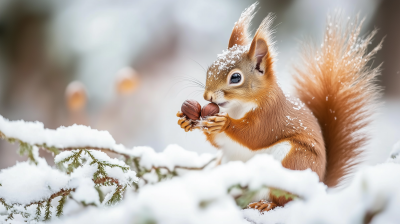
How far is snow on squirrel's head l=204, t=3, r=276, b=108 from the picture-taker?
503 mm

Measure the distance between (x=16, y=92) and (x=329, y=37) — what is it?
5.11ft

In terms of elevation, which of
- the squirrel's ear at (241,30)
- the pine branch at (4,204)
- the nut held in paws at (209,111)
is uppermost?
the squirrel's ear at (241,30)

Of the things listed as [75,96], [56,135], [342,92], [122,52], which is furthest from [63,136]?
[122,52]

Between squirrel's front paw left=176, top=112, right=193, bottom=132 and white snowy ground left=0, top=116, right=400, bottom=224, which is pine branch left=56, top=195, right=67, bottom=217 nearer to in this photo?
white snowy ground left=0, top=116, right=400, bottom=224

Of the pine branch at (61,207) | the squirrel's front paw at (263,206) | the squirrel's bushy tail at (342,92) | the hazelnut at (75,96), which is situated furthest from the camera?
the hazelnut at (75,96)

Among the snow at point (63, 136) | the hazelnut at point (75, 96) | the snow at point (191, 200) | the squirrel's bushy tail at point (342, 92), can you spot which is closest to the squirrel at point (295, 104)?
the squirrel's bushy tail at point (342, 92)

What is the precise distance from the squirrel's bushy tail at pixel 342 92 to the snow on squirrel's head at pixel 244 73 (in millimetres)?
162

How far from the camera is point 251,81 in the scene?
0.51 metres

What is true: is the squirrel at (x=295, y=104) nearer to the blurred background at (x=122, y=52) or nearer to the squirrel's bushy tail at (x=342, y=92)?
the squirrel's bushy tail at (x=342, y=92)

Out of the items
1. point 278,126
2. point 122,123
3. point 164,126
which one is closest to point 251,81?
point 278,126

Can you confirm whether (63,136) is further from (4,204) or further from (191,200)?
(191,200)

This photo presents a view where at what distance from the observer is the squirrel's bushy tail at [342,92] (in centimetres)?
59

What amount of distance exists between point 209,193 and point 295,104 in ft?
1.36

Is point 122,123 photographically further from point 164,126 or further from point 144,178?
point 144,178
